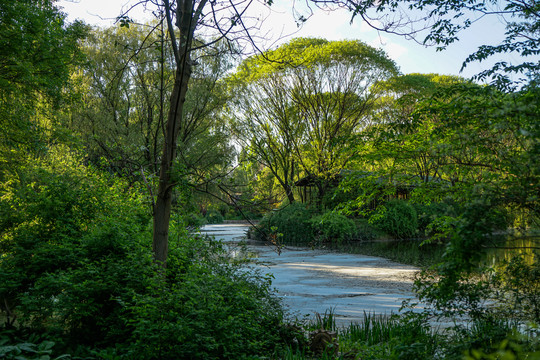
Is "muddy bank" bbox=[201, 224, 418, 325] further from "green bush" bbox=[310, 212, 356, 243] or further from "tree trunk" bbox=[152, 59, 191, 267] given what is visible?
"green bush" bbox=[310, 212, 356, 243]

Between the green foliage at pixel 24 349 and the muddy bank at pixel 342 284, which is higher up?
the green foliage at pixel 24 349

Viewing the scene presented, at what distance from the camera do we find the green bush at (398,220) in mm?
27641

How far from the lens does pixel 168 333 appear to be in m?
3.90

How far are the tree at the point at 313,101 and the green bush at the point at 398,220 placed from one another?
13.8 feet

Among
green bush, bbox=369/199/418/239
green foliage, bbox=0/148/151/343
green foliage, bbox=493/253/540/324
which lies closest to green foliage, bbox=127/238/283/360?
green foliage, bbox=0/148/151/343

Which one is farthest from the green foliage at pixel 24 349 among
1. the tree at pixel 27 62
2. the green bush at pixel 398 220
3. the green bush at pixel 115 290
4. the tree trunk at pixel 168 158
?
the green bush at pixel 398 220

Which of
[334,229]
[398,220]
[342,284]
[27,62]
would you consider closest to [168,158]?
[27,62]

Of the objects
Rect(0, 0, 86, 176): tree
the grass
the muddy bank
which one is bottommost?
the muddy bank

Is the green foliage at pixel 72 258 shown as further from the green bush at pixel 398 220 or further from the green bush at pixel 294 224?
the green bush at pixel 398 220

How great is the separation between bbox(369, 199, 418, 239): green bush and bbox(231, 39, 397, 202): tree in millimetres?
4203

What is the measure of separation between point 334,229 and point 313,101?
30.4 feet

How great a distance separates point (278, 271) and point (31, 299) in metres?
10.0

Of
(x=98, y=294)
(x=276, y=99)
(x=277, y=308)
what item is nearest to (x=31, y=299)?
(x=98, y=294)

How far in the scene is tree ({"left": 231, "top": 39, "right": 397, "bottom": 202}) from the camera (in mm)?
27656
